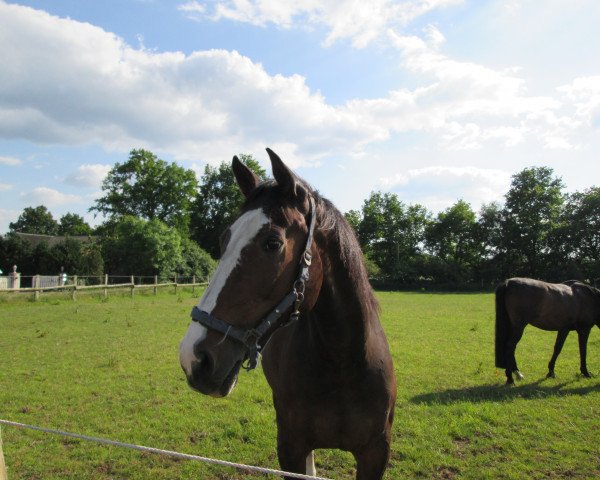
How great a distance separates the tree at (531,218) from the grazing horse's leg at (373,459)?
5188 cm

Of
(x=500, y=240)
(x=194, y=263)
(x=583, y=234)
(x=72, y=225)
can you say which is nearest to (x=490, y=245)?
(x=500, y=240)

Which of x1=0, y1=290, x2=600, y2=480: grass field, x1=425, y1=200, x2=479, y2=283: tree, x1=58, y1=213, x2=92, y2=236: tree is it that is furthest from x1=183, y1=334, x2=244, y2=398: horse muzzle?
x1=58, y1=213, x2=92, y2=236: tree

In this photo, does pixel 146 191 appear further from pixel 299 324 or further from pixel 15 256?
pixel 299 324

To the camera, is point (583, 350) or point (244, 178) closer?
point (244, 178)

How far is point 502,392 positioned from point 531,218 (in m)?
50.0

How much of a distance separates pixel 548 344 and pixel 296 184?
39.9 feet

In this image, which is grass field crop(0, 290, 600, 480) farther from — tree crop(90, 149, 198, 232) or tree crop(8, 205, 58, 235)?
tree crop(8, 205, 58, 235)

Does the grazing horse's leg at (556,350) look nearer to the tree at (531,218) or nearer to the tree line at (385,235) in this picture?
the tree line at (385,235)

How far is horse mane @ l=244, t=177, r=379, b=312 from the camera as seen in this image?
205cm

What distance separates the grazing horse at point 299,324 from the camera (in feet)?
5.57

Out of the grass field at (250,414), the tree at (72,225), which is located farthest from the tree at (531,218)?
the tree at (72,225)

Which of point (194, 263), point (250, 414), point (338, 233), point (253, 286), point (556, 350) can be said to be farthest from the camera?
point (194, 263)

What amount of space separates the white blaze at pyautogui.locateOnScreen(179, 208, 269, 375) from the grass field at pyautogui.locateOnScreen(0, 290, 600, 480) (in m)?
3.35

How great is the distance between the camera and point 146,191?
163 ft
